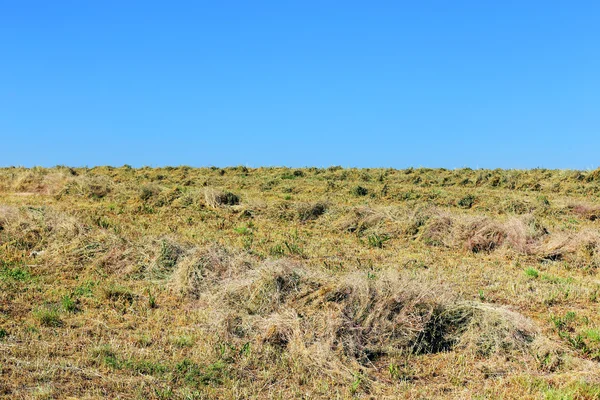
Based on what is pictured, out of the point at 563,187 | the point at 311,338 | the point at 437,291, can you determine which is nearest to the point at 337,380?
the point at 311,338

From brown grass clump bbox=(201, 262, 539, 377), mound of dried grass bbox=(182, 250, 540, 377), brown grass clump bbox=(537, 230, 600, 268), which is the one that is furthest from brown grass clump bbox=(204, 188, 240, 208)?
brown grass clump bbox=(201, 262, 539, 377)

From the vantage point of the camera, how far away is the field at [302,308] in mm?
5855

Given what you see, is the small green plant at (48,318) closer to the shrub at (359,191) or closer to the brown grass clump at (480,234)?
the brown grass clump at (480,234)

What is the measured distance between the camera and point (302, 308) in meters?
7.31

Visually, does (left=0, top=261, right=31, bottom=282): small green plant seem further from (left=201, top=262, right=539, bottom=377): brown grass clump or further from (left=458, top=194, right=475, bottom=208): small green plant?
(left=458, top=194, right=475, bottom=208): small green plant

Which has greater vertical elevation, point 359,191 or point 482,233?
point 359,191

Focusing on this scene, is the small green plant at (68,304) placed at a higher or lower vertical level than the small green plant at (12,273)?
lower

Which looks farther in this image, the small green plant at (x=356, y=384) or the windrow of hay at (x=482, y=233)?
the windrow of hay at (x=482, y=233)

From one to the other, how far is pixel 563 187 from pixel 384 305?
844 inches

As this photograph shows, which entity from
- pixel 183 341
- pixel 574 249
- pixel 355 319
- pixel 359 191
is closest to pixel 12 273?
pixel 183 341

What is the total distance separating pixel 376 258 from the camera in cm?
1207

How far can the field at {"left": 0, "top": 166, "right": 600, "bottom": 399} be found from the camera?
5.86 m

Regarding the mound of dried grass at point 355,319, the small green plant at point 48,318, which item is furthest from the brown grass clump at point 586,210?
the small green plant at point 48,318

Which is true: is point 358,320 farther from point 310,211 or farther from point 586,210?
point 586,210
